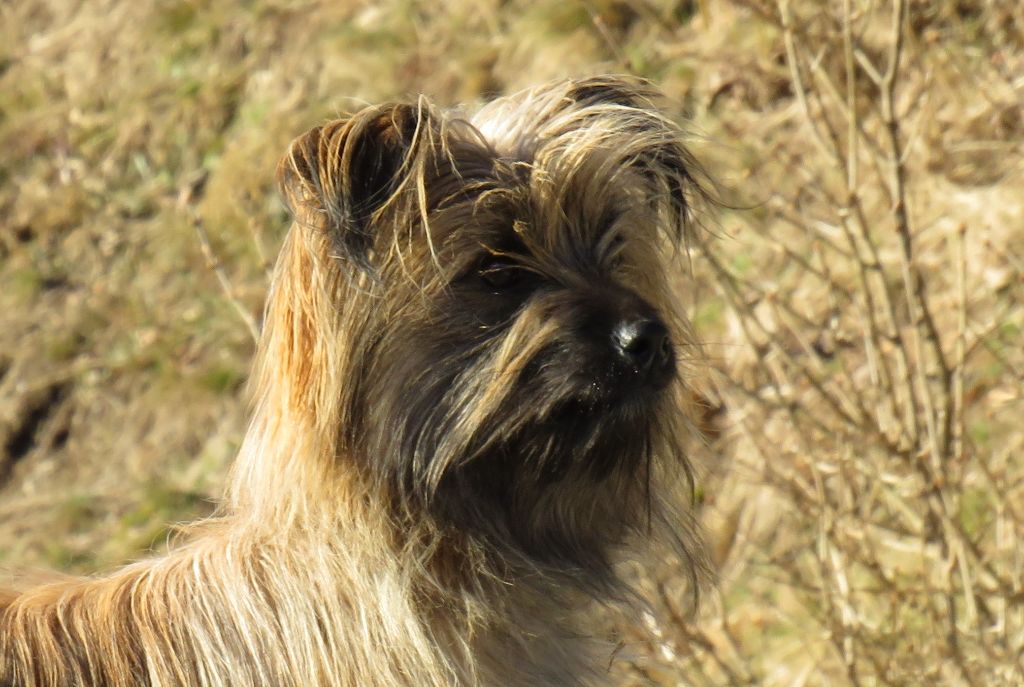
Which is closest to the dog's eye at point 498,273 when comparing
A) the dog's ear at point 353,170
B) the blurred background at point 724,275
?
the dog's ear at point 353,170

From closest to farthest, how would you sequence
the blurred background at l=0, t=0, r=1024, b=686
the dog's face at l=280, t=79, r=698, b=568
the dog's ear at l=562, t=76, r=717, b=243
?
the dog's face at l=280, t=79, r=698, b=568
the dog's ear at l=562, t=76, r=717, b=243
the blurred background at l=0, t=0, r=1024, b=686

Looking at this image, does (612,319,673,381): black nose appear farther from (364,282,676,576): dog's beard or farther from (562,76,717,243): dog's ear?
(562,76,717,243): dog's ear

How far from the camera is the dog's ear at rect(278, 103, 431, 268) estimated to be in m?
3.29

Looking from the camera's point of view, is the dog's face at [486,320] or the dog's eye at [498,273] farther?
the dog's eye at [498,273]

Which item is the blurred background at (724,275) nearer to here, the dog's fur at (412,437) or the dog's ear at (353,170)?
the dog's fur at (412,437)

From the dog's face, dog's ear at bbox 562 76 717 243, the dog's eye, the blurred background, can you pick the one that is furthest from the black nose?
the blurred background

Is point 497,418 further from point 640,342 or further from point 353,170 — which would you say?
point 353,170

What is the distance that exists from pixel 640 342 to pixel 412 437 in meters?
0.60

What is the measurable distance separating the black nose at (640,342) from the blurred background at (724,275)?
2.61ft

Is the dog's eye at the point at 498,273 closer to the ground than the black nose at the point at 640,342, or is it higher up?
higher up

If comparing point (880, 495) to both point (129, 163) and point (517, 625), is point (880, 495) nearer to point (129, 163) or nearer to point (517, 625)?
point (517, 625)

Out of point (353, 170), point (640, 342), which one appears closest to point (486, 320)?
point (640, 342)

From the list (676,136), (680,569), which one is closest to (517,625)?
(680,569)

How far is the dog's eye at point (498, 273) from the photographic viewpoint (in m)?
3.60
